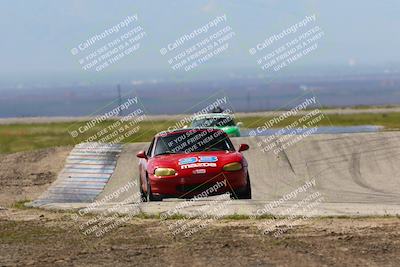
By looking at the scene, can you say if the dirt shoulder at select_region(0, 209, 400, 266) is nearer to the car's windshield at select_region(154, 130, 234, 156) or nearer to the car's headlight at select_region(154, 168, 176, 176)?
the car's headlight at select_region(154, 168, 176, 176)

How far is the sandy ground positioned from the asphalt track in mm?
1764

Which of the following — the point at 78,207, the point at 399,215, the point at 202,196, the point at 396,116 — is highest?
the point at 78,207

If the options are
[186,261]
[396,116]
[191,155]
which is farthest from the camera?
[396,116]

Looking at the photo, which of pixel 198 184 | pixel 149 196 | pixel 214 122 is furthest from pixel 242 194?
pixel 214 122

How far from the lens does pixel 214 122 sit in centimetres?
2912

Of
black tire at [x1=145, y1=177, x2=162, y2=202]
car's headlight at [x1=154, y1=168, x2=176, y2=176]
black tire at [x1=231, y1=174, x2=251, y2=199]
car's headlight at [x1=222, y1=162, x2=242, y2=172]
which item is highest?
car's headlight at [x1=154, y1=168, x2=176, y2=176]

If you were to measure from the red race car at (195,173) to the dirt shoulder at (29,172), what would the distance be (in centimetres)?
616

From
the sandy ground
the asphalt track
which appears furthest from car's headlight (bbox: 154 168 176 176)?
the sandy ground

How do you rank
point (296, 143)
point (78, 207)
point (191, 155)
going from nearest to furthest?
point (78, 207) < point (191, 155) < point (296, 143)

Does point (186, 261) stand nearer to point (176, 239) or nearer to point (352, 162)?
point (176, 239)

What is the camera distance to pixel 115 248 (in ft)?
34.4

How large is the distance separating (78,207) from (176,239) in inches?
178

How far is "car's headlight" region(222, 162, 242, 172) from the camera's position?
1575 centimetres

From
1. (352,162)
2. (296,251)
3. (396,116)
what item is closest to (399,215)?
(296,251)
